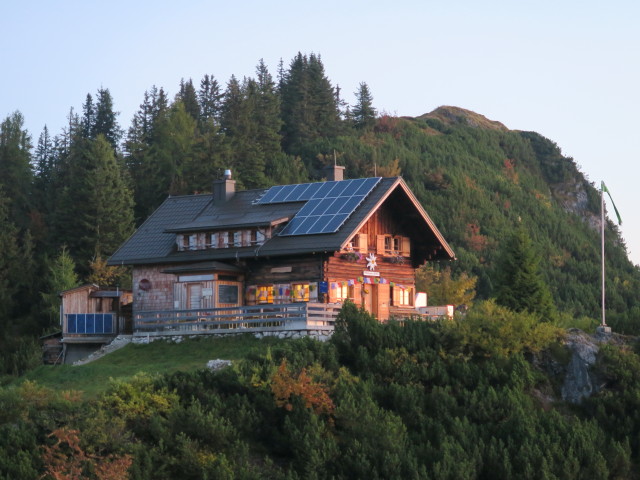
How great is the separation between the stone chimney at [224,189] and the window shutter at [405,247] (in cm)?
779

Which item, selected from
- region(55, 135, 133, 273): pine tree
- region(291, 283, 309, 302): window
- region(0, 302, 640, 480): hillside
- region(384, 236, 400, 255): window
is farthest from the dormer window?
region(55, 135, 133, 273): pine tree

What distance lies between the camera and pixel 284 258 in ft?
144

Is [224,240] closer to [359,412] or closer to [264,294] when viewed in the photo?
[264,294]

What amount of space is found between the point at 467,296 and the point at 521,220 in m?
32.4

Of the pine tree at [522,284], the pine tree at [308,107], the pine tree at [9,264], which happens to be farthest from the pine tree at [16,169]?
the pine tree at [522,284]

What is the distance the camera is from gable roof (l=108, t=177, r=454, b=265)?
142ft

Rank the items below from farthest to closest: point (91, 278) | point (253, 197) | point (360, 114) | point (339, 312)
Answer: point (360, 114) < point (91, 278) < point (253, 197) < point (339, 312)

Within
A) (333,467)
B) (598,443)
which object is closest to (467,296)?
(598,443)

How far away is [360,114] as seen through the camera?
104250 mm

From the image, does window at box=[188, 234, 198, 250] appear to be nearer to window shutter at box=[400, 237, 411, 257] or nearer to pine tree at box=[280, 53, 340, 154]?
window shutter at box=[400, 237, 411, 257]

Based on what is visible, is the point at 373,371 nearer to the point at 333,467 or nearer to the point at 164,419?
the point at 333,467

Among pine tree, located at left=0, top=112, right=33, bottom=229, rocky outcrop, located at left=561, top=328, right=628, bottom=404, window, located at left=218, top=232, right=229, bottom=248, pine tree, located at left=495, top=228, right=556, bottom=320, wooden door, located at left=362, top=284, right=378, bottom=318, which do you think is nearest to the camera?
rocky outcrop, located at left=561, top=328, right=628, bottom=404

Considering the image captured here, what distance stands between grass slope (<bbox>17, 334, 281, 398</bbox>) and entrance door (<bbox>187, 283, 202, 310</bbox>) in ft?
7.17

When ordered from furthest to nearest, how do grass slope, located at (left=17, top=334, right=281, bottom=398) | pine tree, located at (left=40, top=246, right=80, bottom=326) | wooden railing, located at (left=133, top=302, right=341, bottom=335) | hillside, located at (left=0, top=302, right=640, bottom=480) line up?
1. pine tree, located at (left=40, top=246, right=80, bottom=326)
2. wooden railing, located at (left=133, top=302, right=341, bottom=335)
3. grass slope, located at (left=17, top=334, right=281, bottom=398)
4. hillside, located at (left=0, top=302, right=640, bottom=480)
